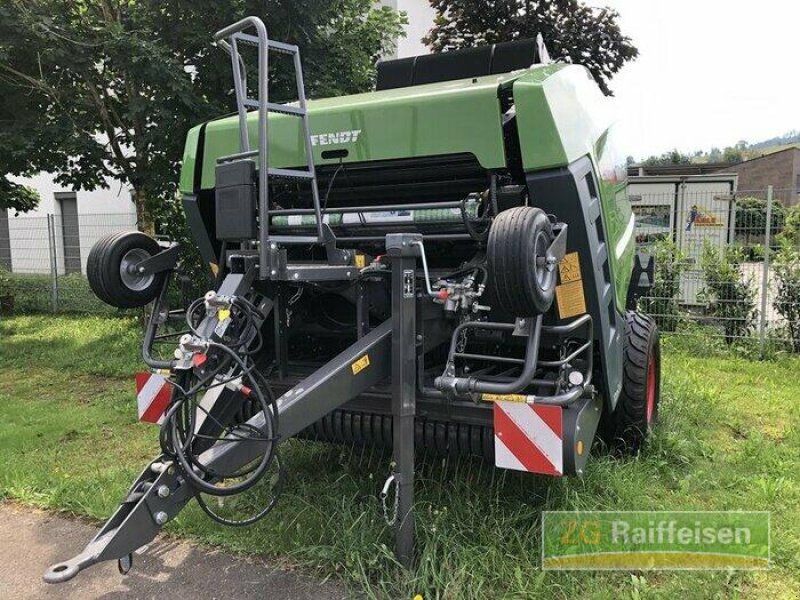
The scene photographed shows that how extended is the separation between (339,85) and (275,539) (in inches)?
219

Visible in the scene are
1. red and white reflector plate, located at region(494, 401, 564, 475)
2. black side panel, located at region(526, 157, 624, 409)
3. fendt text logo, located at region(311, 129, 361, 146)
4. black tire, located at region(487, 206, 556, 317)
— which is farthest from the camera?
fendt text logo, located at region(311, 129, 361, 146)

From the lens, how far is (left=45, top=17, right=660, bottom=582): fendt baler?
8.20 feet

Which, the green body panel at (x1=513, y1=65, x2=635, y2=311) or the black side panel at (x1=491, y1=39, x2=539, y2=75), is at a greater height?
the black side panel at (x1=491, y1=39, x2=539, y2=75)

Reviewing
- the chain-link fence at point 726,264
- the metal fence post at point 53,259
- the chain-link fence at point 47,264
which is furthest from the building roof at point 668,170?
the metal fence post at point 53,259

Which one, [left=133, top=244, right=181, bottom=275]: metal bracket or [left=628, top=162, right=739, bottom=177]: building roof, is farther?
[left=628, top=162, right=739, bottom=177]: building roof

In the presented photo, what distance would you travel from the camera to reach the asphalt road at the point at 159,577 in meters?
2.79

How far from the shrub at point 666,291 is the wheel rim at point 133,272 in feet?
20.6

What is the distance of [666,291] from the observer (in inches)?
323

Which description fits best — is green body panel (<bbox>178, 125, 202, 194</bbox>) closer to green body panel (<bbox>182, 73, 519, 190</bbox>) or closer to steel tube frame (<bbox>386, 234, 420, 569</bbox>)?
green body panel (<bbox>182, 73, 519, 190</bbox>)

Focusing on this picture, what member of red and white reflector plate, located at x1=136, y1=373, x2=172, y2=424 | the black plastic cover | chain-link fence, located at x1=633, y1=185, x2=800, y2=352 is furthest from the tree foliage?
chain-link fence, located at x1=633, y1=185, x2=800, y2=352

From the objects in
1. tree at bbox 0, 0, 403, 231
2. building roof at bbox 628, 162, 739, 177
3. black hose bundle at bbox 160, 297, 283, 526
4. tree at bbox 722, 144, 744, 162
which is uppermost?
tree at bbox 722, 144, 744, 162

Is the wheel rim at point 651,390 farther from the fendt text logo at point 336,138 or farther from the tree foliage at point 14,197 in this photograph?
the tree foliage at point 14,197

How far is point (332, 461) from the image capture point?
398cm

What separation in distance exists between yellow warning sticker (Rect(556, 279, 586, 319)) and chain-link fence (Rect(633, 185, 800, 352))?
4529 mm
